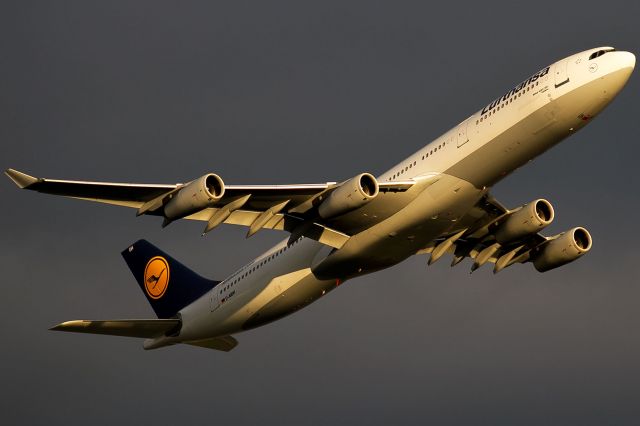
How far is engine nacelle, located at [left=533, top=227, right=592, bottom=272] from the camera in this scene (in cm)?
5572

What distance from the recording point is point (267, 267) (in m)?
53.6

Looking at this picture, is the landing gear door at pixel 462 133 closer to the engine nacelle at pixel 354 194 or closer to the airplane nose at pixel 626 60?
the engine nacelle at pixel 354 194

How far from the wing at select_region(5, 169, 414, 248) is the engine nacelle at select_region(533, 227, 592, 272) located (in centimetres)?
1143

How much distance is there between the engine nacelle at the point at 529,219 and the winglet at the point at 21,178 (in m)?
21.0

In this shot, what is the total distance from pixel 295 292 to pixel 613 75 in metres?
16.2

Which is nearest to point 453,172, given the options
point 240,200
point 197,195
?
point 240,200

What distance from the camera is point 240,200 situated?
4694cm

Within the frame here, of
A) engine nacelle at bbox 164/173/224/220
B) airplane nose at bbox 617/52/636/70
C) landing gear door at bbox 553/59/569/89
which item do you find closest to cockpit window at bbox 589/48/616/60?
airplane nose at bbox 617/52/636/70

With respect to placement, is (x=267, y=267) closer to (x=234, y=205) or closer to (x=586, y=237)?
(x=234, y=205)

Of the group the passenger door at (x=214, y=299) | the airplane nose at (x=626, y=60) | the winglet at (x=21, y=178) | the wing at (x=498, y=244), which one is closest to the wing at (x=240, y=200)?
the winglet at (x=21, y=178)

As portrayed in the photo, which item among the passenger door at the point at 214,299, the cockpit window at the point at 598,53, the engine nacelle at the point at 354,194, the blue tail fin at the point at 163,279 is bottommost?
the cockpit window at the point at 598,53

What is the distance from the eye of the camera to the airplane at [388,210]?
45062mm

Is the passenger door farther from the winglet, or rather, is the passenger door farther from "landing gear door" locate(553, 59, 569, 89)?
"landing gear door" locate(553, 59, 569, 89)

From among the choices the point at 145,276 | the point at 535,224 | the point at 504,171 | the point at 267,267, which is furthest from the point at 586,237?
the point at 145,276
